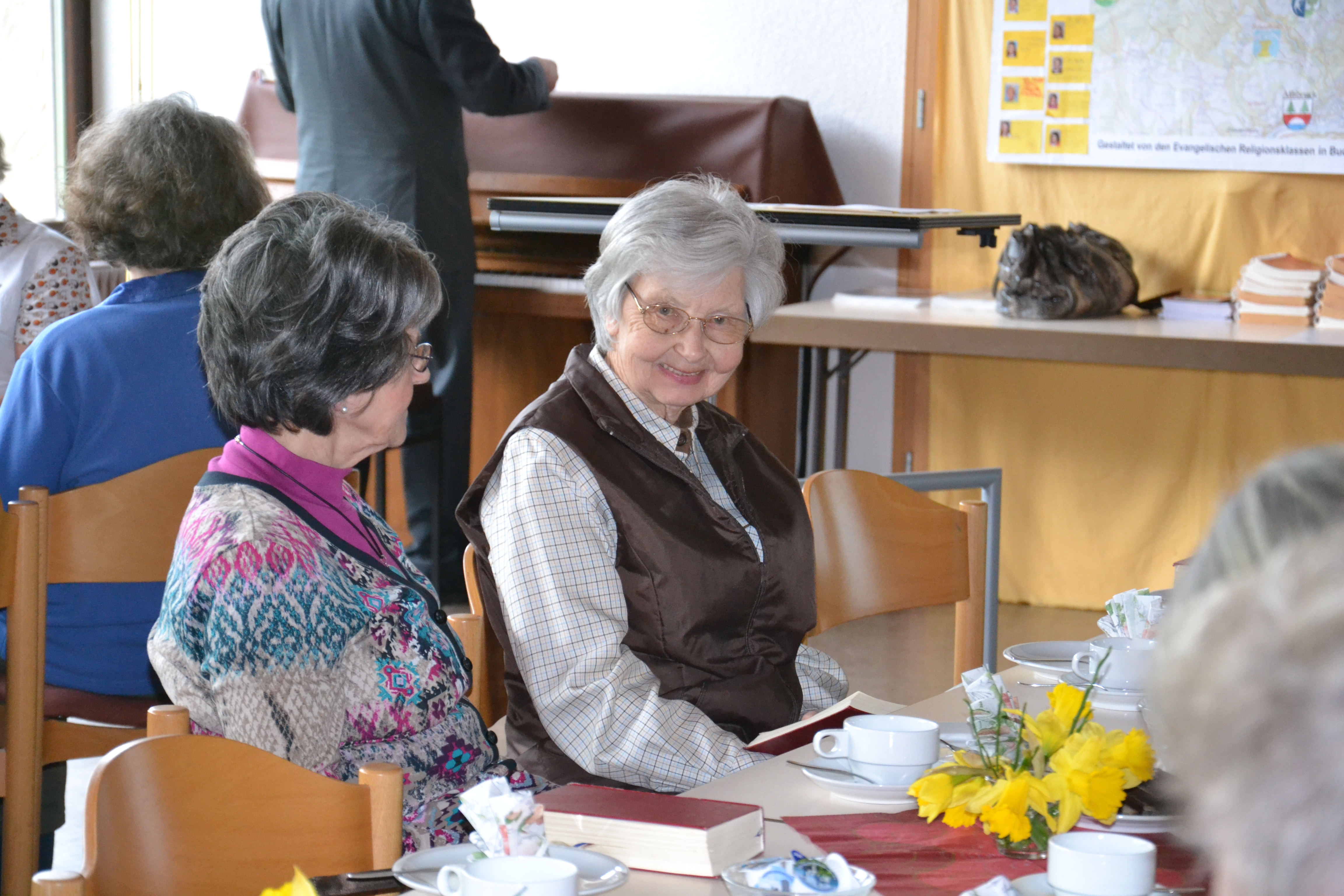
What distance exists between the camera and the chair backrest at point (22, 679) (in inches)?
69.3

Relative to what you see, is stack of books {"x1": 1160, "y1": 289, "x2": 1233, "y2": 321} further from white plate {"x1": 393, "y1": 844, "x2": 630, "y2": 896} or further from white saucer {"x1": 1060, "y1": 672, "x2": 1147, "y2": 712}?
white plate {"x1": 393, "y1": 844, "x2": 630, "y2": 896}

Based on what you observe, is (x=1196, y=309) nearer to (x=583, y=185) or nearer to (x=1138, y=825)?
(x=583, y=185)

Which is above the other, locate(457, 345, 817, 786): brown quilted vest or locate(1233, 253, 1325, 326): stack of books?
locate(1233, 253, 1325, 326): stack of books

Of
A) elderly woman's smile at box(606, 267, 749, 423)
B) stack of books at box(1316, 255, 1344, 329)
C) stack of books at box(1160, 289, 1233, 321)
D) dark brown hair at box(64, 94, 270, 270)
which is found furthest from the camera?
stack of books at box(1160, 289, 1233, 321)

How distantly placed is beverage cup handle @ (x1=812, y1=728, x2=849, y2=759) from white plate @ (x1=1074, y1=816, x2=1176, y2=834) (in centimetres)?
22

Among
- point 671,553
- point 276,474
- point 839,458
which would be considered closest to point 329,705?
point 276,474

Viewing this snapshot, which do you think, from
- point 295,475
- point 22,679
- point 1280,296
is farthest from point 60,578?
point 1280,296

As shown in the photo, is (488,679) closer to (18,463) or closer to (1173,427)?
(18,463)

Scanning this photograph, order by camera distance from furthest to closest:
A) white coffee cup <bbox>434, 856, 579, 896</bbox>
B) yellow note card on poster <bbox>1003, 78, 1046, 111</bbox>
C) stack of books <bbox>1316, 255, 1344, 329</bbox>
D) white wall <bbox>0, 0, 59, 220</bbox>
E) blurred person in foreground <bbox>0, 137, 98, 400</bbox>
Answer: white wall <bbox>0, 0, 59, 220</bbox> < yellow note card on poster <bbox>1003, 78, 1046, 111</bbox> < stack of books <bbox>1316, 255, 1344, 329</bbox> < blurred person in foreground <bbox>0, 137, 98, 400</bbox> < white coffee cup <bbox>434, 856, 579, 896</bbox>

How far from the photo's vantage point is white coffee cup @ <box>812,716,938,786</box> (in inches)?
50.8

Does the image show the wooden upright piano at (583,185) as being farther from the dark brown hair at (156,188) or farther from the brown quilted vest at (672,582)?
the brown quilted vest at (672,582)

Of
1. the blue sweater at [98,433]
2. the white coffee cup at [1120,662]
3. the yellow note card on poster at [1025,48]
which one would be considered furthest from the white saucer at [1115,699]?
the yellow note card on poster at [1025,48]

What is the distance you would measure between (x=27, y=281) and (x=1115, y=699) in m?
2.18

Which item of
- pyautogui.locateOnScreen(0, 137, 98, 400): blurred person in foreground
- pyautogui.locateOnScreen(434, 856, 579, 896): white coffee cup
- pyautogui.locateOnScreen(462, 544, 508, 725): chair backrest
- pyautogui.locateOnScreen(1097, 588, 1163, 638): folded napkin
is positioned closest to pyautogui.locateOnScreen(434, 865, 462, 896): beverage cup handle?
pyautogui.locateOnScreen(434, 856, 579, 896): white coffee cup
